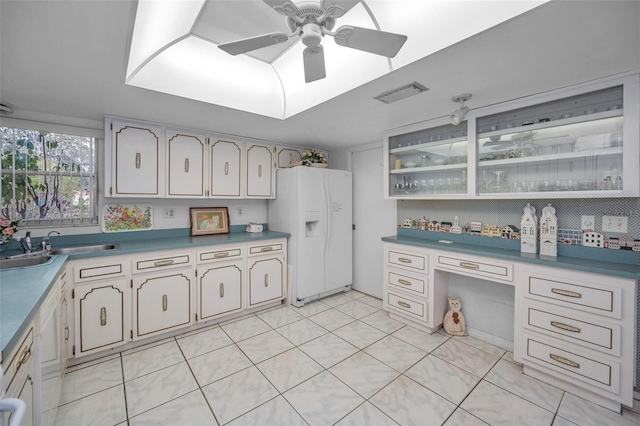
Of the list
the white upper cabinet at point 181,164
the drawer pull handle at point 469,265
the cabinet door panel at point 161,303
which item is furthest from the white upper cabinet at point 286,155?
the drawer pull handle at point 469,265

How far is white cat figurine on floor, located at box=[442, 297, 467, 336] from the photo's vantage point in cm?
275

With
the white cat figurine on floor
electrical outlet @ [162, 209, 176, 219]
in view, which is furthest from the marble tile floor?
electrical outlet @ [162, 209, 176, 219]

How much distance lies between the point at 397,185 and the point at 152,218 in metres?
2.86

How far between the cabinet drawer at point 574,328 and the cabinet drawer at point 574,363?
0.08m

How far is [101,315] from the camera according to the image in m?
2.29

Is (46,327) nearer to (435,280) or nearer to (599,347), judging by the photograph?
(435,280)

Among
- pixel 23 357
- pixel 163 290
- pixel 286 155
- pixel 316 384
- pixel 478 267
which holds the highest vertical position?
pixel 286 155

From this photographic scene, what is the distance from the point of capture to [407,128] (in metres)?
2.97

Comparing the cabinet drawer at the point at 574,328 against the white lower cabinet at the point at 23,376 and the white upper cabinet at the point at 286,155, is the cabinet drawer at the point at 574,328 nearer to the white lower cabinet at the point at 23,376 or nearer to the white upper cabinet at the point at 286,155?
the white lower cabinet at the point at 23,376

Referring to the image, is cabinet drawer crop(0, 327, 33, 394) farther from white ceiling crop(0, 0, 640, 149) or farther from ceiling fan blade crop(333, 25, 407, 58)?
ceiling fan blade crop(333, 25, 407, 58)

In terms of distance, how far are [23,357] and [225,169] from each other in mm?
2442

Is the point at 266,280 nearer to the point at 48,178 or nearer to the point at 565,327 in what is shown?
the point at 48,178

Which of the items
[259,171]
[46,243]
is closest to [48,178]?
[46,243]

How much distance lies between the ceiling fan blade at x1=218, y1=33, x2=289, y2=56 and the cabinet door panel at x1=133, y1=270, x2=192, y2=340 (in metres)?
2.18
